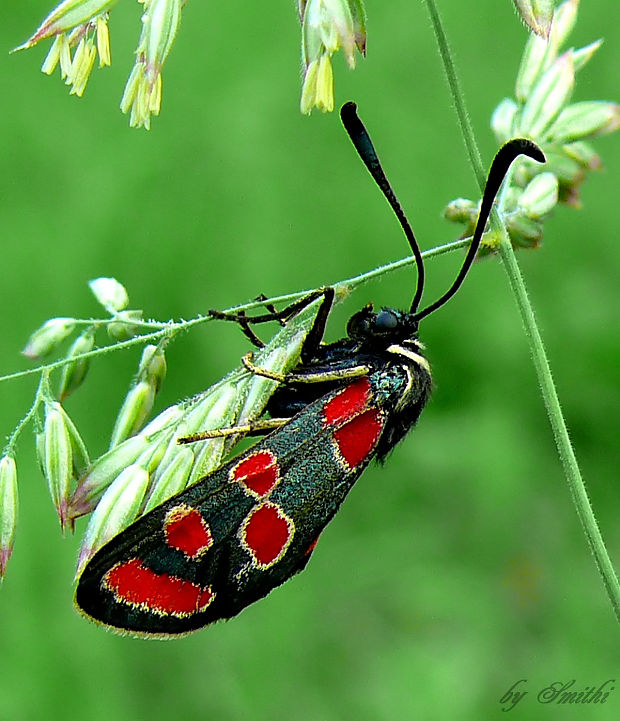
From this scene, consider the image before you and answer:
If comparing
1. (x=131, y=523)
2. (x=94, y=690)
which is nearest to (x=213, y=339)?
(x=94, y=690)

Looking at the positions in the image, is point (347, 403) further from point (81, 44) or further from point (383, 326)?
point (81, 44)

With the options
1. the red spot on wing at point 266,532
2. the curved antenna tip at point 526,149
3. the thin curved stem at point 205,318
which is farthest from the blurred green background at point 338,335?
the curved antenna tip at point 526,149

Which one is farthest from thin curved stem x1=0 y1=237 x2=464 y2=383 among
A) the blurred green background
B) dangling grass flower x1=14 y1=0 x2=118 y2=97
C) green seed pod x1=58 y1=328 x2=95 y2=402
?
the blurred green background

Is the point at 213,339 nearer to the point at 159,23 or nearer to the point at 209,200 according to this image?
the point at 209,200

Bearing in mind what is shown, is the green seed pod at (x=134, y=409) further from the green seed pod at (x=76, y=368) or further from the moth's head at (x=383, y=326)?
the moth's head at (x=383, y=326)

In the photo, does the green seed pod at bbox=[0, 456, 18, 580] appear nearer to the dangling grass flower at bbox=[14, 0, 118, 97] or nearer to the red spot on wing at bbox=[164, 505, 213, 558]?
the red spot on wing at bbox=[164, 505, 213, 558]

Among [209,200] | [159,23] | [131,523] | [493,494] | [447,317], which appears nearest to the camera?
[159,23]
